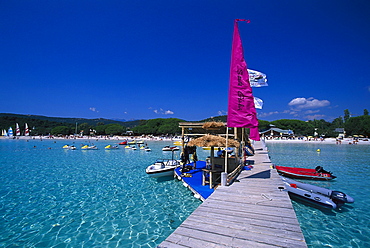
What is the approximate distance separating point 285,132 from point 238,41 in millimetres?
96600

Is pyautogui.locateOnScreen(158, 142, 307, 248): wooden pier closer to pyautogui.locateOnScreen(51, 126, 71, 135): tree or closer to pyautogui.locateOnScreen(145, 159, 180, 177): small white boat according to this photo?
pyautogui.locateOnScreen(145, 159, 180, 177): small white boat

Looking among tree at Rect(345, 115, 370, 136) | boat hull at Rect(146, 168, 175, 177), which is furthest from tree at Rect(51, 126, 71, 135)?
tree at Rect(345, 115, 370, 136)

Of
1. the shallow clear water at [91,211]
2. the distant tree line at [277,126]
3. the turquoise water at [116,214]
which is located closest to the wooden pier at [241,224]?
the turquoise water at [116,214]

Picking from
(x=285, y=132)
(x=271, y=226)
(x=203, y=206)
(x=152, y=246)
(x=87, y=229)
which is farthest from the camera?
(x=285, y=132)

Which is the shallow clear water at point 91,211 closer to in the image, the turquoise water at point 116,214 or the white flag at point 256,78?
the turquoise water at point 116,214

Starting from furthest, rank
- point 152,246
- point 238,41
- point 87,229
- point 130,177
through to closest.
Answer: point 130,177, point 238,41, point 87,229, point 152,246

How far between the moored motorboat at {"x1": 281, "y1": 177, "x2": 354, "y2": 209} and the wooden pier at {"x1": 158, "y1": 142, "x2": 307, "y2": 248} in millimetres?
3575

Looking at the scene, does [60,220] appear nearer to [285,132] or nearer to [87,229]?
[87,229]

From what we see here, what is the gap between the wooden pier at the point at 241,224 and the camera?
405cm

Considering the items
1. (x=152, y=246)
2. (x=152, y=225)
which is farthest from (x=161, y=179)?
(x=152, y=246)

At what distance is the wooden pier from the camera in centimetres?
405

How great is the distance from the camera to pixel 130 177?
53.7 ft

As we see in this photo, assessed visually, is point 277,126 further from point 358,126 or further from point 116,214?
point 116,214

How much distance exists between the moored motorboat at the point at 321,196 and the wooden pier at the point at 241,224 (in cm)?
357
